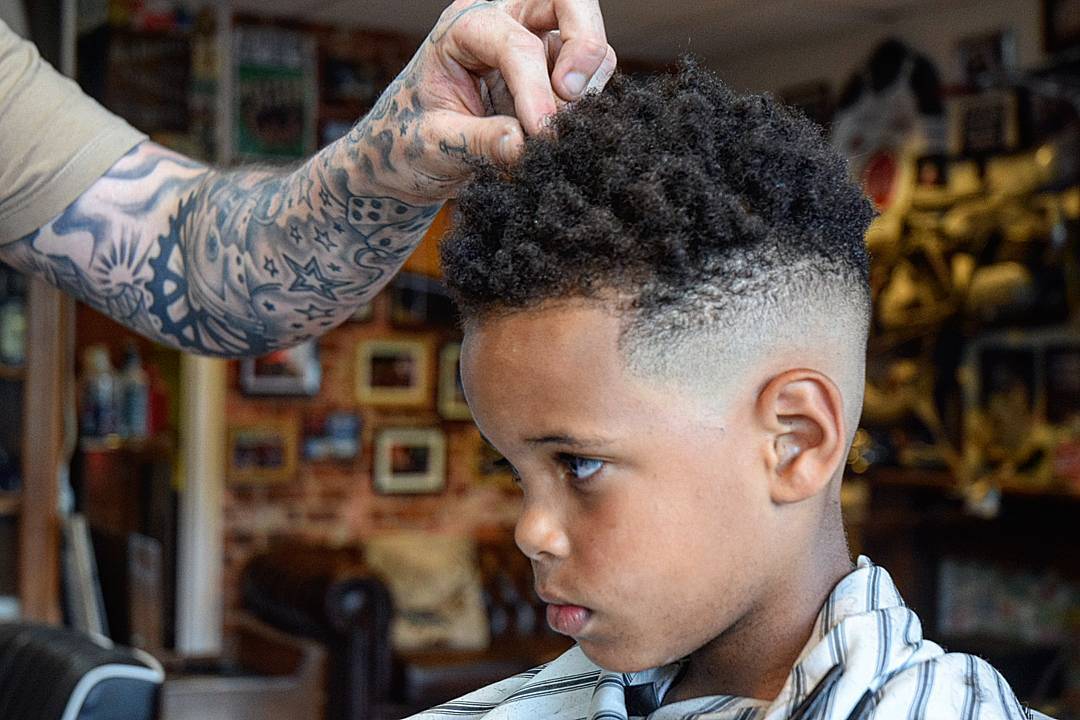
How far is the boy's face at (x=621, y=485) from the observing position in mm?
986

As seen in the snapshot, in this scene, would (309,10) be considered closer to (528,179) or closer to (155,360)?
(155,360)

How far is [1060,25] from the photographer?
16.9 feet

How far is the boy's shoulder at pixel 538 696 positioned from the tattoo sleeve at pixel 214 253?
0.45 meters

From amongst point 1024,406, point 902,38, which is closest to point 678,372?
point 1024,406

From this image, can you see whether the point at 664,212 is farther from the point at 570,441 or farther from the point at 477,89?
the point at 477,89

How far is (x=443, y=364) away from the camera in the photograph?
669 cm

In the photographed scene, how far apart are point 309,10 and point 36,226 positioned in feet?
16.8

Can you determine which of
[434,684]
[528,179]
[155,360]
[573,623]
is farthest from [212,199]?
[155,360]

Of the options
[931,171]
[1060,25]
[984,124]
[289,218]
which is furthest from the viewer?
[931,171]

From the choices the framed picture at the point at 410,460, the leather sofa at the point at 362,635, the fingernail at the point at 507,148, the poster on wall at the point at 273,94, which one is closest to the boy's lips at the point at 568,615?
the fingernail at the point at 507,148

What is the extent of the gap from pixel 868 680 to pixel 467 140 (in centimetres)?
55

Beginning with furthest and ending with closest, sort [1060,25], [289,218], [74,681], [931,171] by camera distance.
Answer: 1. [931,171]
2. [1060,25]
3. [74,681]
4. [289,218]

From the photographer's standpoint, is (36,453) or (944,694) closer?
(944,694)

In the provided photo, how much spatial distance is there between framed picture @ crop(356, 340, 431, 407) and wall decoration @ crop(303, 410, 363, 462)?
129 mm
